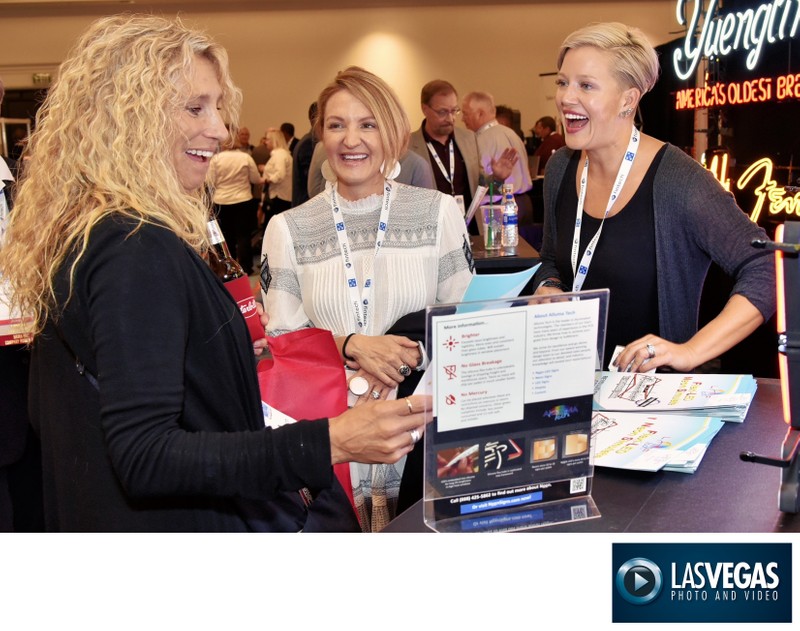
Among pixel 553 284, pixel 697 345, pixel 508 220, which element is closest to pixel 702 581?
pixel 697 345

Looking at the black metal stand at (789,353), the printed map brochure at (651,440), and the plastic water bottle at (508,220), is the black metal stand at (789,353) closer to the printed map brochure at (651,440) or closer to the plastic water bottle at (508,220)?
the printed map brochure at (651,440)

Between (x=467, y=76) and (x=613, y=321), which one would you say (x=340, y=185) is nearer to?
(x=613, y=321)

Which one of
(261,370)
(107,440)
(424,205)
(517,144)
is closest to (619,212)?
(424,205)

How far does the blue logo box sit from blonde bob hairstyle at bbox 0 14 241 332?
0.80 m

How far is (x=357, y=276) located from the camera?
2.43 m

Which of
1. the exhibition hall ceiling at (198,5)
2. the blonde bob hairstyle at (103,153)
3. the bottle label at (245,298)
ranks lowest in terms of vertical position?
the bottle label at (245,298)

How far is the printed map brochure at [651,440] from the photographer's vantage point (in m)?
1.50

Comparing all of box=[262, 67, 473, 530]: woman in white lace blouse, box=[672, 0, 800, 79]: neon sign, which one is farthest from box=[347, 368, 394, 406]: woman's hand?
box=[672, 0, 800, 79]: neon sign

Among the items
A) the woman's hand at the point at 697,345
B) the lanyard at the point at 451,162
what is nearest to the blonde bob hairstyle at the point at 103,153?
the woman's hand at the point at 697,345

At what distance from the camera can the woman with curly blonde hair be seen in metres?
1.15

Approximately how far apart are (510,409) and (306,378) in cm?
75

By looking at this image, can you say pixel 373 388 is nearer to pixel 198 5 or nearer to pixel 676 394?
pixel 676 394

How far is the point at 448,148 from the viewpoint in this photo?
21.4ft

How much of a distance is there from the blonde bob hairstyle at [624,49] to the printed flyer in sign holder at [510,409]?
1.27 m
